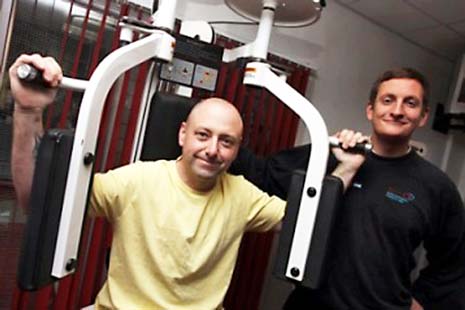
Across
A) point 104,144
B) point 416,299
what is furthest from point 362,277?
point 104,144

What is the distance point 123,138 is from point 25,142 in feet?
3.17

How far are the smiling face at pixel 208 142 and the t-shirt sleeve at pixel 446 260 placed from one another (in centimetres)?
83

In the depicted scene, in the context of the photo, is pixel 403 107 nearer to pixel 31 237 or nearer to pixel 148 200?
pixel 148 200

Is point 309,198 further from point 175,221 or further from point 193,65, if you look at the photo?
point 193,65

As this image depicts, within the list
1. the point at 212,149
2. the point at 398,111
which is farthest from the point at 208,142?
the point at 398,111

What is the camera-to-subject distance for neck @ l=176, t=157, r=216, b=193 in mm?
1252

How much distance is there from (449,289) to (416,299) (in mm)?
131

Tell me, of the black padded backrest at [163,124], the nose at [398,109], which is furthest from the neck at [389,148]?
the black padded backrest at [163,124]

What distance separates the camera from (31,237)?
0.89m

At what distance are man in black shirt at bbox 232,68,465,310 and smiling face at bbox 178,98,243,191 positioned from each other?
1.23 feet

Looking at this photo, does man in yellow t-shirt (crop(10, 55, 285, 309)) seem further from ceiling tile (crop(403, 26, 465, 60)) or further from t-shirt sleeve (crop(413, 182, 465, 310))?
ceiling tile (crop(403, 26, 465, 60))

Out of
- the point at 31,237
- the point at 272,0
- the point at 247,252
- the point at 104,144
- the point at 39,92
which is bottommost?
the point at 247,252

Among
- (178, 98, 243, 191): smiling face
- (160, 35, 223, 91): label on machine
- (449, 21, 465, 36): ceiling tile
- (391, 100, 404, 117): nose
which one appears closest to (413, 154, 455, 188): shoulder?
(391, 100, 404, 117): nose

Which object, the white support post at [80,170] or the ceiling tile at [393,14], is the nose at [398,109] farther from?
the ceiling tile at [393,14]
